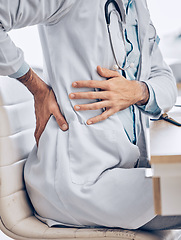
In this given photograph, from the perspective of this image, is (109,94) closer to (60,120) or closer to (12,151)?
(60,120)

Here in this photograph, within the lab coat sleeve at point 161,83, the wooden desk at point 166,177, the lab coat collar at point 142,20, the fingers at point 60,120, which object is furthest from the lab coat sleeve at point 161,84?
the wooden desk at point 166,177

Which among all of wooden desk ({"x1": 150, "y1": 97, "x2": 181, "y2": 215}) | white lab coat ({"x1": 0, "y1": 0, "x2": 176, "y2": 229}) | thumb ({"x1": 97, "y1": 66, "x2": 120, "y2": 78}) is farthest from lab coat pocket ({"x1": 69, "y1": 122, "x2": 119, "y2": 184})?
wooden desk ({"x1": 150, "y1": 97, "x2": 181, "y2": 215})

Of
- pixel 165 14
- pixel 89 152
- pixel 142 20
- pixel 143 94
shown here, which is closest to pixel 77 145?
pixel 89 152

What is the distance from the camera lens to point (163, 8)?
8.19ft

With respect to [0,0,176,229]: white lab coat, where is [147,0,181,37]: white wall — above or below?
below

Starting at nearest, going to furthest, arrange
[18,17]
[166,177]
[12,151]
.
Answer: [166,177]
[18,17]
[12,151]

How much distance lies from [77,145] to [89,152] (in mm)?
33

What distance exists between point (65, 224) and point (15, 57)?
43 centimetres

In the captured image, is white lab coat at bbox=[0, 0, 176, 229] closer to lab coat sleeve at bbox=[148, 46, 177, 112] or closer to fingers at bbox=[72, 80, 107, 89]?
fingers at bbox=[72, 80, 107, 89]

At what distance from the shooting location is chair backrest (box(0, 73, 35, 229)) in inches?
42.1

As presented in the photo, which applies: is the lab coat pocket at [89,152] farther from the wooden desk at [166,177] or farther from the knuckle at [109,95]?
the wooden desk at [166,177]

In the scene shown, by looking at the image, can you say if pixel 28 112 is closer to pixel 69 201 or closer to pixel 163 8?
pixel 69 201

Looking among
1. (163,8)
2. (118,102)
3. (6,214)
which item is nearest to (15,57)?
(118,102)

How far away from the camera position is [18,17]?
968 mm
